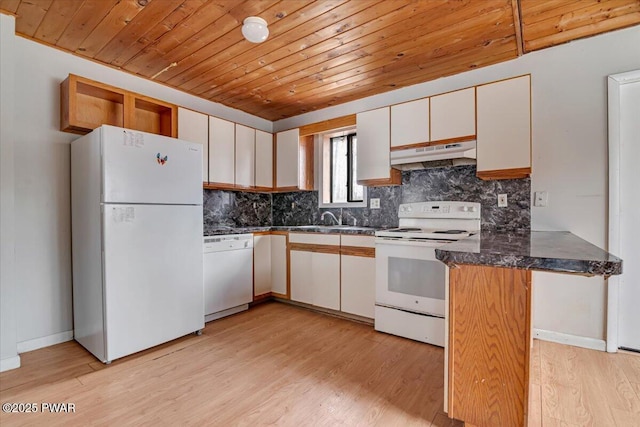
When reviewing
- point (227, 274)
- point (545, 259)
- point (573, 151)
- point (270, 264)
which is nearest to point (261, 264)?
point (270, 264)

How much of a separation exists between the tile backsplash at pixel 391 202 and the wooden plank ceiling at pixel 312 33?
1005 mm

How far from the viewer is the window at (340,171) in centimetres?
363

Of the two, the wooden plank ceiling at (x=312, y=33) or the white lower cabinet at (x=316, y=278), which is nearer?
the wooden plank ceiling at (x=312, y=33)

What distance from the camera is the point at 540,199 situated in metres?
2.45

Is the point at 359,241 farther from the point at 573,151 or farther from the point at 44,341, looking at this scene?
the point at 44,341

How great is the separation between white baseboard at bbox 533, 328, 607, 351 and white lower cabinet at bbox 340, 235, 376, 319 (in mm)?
1345

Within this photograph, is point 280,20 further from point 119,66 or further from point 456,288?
point 456,288

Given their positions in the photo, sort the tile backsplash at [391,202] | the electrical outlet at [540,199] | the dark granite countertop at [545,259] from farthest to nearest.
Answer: the tile backsplash at [391,202], the electrical outlet at [540,199], the dark granite countertop at [545,259]

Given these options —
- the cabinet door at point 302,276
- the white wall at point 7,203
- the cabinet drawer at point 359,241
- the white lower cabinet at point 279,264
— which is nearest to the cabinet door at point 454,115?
the cabinet drawer at point 359,241

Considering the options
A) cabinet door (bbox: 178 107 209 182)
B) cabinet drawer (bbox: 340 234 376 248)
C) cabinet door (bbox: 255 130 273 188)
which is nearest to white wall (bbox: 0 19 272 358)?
cabinet door (bbox: 178 107 209 182)

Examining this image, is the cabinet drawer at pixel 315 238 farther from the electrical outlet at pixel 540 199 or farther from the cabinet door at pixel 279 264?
the electrical outlet at pixel 540 199

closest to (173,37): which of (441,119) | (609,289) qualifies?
Answer: (441,119)

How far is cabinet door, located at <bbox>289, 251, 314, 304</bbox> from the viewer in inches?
126

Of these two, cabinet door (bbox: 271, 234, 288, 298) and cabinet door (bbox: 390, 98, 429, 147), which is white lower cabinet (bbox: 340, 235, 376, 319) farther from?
cabinet door (bbox: 390, 98, 429, 147)
